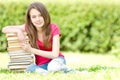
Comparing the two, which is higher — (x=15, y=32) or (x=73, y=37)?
(x=15, y=32)

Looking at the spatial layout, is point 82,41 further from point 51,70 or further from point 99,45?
point 51,70

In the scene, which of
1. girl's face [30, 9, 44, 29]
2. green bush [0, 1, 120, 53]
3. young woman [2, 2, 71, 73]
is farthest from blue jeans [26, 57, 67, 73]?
green bush [0, 1, 120, 53]

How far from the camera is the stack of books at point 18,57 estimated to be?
730 cm

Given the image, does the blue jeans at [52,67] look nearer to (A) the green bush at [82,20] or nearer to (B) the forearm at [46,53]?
(B) the forearm at [46,53]

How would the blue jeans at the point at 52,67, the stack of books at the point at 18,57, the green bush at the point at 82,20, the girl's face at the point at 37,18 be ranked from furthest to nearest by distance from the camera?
the green bush at the point at 82,20
the stack of books at the point at 18,57
the girl's face at the point at 37,18
the blue jeans at the point at 52,67

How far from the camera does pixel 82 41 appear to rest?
13500 millimetres

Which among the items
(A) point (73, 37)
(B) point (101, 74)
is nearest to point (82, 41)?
(A) point (73, 37)

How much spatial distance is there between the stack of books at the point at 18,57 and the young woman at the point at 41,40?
0.32 feet

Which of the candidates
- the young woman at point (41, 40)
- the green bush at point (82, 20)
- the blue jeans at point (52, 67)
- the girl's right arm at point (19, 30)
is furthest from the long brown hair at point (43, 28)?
the green bush at point (82, 20)

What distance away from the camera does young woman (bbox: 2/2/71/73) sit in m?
6.97

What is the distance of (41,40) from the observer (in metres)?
7.18

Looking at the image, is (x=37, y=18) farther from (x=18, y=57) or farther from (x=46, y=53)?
(x=18, y=57)

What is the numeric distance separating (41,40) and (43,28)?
0.17 m

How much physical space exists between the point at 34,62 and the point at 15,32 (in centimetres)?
52
